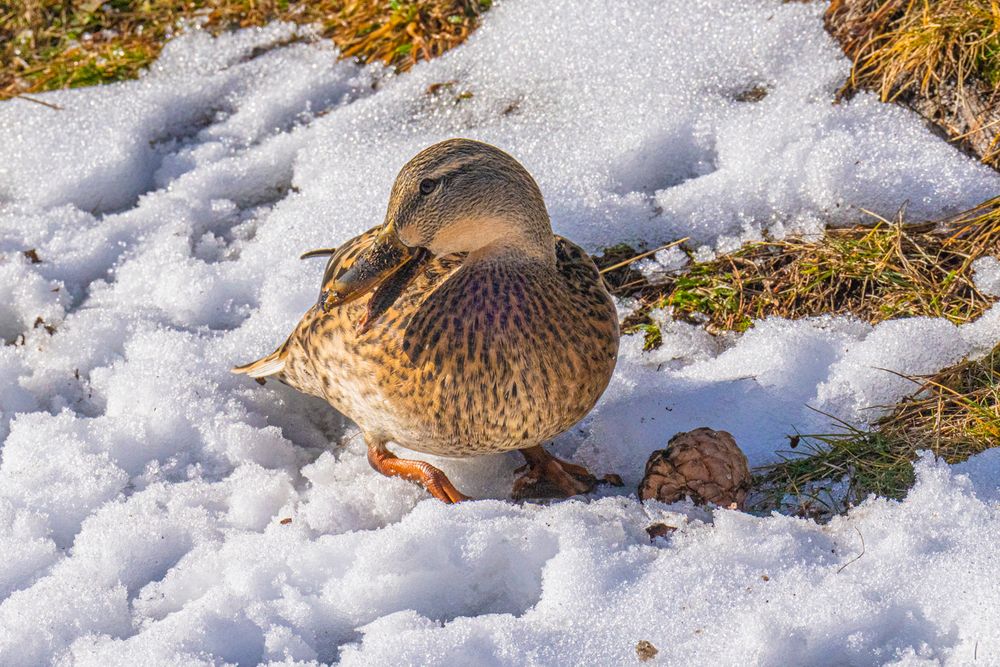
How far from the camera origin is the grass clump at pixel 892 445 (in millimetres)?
2920

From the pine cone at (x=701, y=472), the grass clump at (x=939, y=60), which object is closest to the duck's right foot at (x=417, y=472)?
the pine cone at (x=701, y=472)

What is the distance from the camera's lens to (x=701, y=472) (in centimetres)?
288

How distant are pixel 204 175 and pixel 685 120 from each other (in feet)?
6.61

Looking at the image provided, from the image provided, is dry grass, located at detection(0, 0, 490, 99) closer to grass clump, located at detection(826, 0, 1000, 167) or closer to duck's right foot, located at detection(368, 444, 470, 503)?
grass clump, located at detection(826, 0, 1000, 167)

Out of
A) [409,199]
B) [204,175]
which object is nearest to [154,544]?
[409,199]

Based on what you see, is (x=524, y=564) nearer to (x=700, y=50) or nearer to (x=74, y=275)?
(x=74, y=275)

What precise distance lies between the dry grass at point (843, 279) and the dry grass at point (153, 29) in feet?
5.86

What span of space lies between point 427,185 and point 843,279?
5.64 ft

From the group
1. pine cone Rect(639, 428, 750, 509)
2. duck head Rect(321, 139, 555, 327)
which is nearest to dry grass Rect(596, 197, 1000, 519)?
pine cone Rect(639, 428, 750, 509)

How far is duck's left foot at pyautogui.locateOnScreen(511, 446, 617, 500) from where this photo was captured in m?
3.15

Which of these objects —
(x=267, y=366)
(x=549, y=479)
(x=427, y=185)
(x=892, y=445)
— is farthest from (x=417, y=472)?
(x=892, y=445)

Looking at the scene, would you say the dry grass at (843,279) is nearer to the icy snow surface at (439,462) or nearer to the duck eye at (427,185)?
the icy snow surface at (439,462)

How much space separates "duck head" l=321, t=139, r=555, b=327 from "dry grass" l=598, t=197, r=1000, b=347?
1.05 m

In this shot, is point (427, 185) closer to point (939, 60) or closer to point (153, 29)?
point (939, 60)
